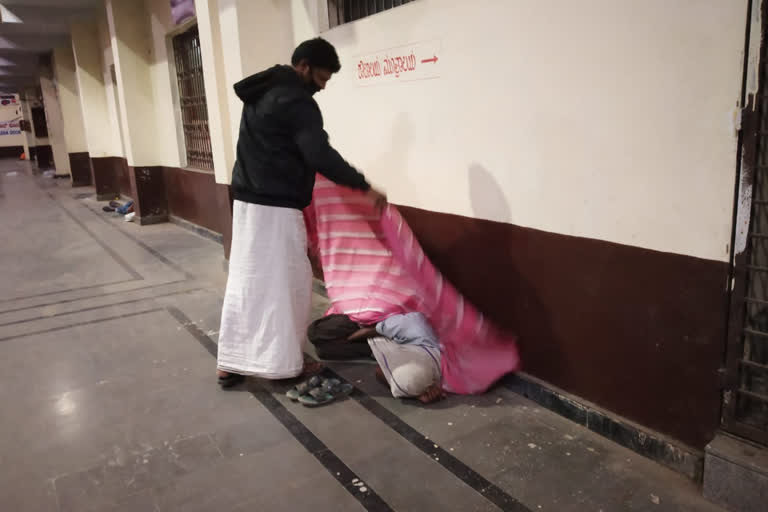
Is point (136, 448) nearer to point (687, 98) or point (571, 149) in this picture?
point (571, 149)

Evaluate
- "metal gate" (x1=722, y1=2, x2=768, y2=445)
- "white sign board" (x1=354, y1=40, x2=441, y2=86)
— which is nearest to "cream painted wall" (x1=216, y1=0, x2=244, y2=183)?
"white sign board" (x1=354, y1=40, x2=441, y2=86)

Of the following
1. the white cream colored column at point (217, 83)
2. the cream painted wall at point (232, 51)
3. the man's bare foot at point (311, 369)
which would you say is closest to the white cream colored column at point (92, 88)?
the white cream colored column at point (217, 83)

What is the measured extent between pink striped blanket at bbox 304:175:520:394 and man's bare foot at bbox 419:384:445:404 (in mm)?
72

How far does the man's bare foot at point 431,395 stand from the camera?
266 centimetres

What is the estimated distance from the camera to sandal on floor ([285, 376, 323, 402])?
2.78 m

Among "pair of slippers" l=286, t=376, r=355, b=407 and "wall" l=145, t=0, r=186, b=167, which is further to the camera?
"wall" l=145, t=0, r=186, b=167

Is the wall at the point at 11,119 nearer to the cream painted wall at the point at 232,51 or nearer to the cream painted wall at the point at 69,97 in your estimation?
the cream painted wall at the point at 69,97

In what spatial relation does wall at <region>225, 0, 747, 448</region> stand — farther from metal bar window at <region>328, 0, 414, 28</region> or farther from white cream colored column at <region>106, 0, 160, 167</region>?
white cream colored column at <region>106, 0, 160, 167</region>

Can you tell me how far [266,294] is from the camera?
110 inches

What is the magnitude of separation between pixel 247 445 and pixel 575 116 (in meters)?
1.92

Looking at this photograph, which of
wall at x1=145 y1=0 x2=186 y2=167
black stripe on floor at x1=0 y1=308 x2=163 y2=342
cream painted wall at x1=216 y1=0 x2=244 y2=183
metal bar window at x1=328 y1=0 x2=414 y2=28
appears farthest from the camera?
wall at x1=145 y1=0 x2=186 y2=167

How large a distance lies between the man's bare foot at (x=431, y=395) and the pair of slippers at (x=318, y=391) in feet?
1.26

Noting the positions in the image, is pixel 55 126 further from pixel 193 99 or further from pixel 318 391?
pixel 318 391

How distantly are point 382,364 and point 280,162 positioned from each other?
3.60 feet
